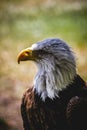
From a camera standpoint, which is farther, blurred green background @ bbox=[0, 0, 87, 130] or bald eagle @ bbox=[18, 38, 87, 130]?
blurred green background @ bbox=[0, 0, 87, 130]

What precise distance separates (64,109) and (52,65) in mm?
408

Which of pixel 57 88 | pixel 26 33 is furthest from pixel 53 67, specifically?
pixel 26 33

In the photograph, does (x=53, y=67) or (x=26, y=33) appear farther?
(x=26, y=33)

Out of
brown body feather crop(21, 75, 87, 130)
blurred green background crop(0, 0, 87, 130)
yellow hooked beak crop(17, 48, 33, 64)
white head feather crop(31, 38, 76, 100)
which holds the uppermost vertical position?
blurred green background crop(0, 0, 87, 130)

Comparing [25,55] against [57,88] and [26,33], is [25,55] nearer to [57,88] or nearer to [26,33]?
[57,88]

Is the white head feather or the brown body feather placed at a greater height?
the white head feather

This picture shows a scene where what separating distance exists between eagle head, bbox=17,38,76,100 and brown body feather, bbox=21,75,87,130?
0.06 meters

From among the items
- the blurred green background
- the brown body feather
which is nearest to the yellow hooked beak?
the brown body feather

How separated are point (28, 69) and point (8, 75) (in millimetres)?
365

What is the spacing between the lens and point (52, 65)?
5.91m

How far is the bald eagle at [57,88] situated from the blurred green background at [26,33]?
2.28 metres

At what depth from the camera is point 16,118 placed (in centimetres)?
859

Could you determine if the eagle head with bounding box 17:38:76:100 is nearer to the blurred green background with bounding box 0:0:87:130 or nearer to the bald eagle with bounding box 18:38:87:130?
the bald eagle with bounding box 18:38:87:130

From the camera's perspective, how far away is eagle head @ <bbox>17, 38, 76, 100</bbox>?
5.90m
